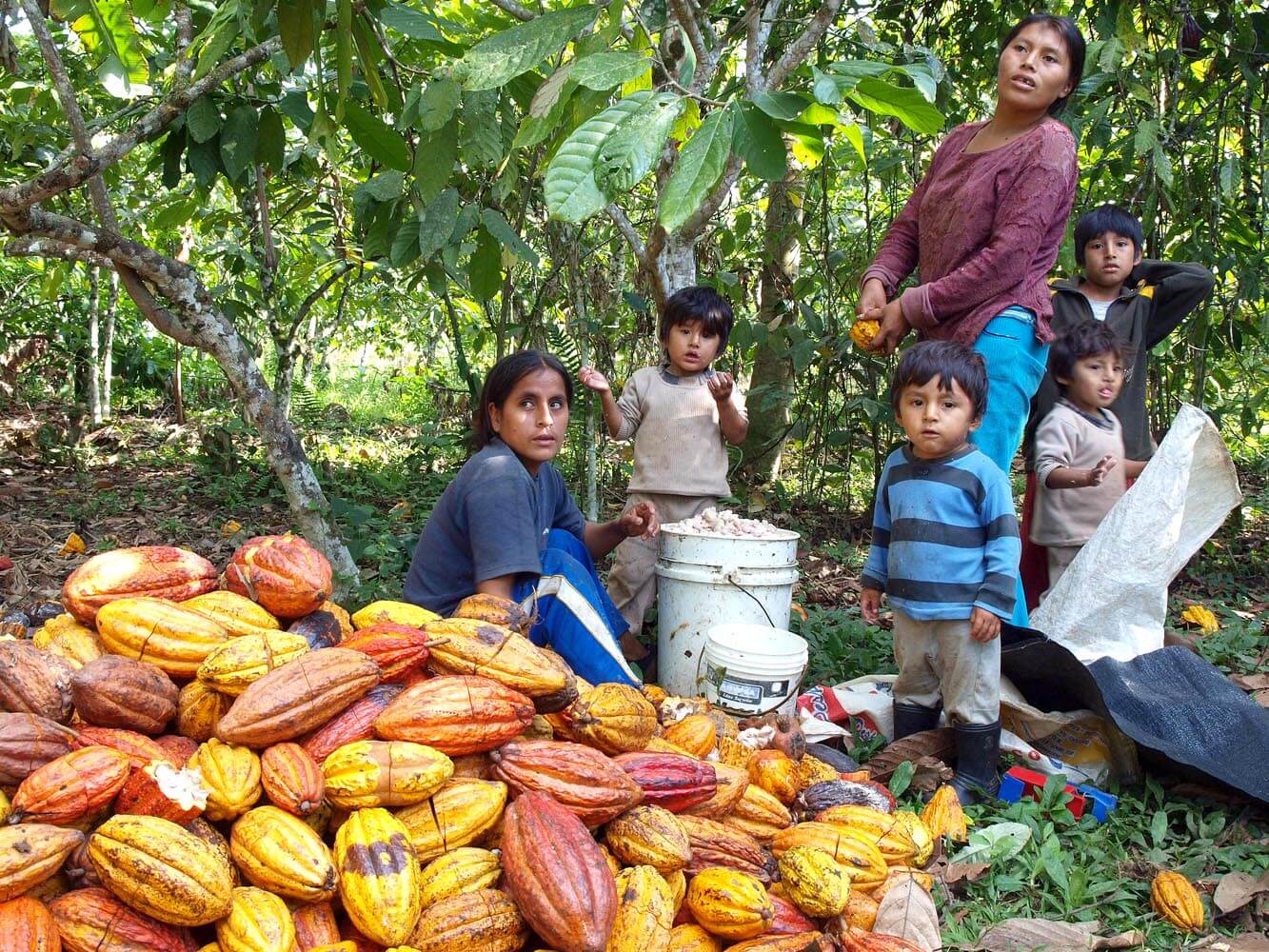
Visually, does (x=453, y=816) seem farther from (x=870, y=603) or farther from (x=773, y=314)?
(x=773, y=314)

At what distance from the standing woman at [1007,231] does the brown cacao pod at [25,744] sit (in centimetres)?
216

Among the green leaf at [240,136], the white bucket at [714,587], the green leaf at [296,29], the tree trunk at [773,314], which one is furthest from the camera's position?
the tree trunk at [773,314]

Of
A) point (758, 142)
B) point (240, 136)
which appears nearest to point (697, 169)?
point (758, 142)

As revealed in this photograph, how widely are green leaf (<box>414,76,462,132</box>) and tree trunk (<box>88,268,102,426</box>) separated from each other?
557cm

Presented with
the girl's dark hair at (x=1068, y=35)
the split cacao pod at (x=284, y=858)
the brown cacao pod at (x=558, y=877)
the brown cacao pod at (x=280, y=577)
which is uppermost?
the girl's dark hair at (x=1068, y=35)

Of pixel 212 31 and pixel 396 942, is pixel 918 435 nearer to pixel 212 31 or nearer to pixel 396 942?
pixel 396 942

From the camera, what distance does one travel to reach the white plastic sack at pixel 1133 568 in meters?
2.75

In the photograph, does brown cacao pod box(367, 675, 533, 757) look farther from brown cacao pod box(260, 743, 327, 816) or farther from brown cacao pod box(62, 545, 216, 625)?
brown cacao pod box(62, 545, 216, 625)

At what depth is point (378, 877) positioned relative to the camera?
1.45 meters

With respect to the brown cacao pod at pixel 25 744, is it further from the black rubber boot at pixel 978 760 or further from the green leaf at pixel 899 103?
the black rubber boot at pixel 978 760

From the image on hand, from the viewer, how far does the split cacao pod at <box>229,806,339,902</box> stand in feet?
4.71

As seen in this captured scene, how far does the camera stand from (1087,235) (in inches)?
130

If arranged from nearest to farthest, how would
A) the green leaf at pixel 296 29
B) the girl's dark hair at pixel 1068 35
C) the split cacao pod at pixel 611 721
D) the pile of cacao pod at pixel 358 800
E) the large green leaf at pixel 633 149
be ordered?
1. the large green leaf at pixel 633 149
2. the pile of cacao pod at pixel 358 800
3. the green leaf at pixel 296 29
4. the split cacao pod at pixel 611 721
5. the girl's dark hair at pixel 1068 35

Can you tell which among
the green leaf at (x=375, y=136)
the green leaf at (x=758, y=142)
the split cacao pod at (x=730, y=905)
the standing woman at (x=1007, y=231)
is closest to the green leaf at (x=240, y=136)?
the green leaf at (x=375, y=136)
